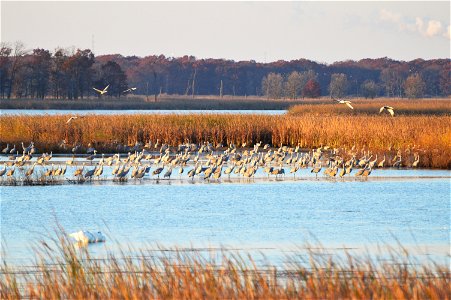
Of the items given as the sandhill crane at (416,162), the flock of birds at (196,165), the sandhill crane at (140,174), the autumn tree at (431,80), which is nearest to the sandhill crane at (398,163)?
the flock of birds at (196,165)

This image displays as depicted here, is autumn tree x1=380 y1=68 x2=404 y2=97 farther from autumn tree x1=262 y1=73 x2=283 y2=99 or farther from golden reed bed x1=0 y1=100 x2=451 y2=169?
golden reed bed x1=0 y1=100 x2=451 y2=169

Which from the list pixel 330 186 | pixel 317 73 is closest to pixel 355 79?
pixel 317 73

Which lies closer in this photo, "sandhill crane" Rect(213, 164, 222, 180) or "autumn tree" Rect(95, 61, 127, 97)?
"sandhill crane" Rect(213, 164, 222, 180)

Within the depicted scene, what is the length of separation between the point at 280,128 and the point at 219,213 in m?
16.0

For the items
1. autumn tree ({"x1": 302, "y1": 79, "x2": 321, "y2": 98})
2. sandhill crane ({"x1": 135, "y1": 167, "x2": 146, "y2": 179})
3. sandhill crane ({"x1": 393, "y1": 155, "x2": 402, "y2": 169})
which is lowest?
sandhill crane ({"x1": 135, "y1": 167, "x2": 146, "y2": 179})

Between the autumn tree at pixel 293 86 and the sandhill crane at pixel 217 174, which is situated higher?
the autumn tree at pixel 293 86

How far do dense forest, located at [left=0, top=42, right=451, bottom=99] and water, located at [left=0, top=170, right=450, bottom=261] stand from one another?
53688 millimetres

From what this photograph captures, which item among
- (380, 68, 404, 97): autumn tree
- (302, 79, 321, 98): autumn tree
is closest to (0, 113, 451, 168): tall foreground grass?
(302, 79, 321, 98): autumn tree

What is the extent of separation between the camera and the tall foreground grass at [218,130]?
2719 cm

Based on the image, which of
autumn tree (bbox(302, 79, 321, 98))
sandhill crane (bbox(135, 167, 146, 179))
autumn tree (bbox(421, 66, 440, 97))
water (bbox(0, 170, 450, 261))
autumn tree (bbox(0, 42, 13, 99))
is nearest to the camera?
water (bbox(0, 170, 450, 261))

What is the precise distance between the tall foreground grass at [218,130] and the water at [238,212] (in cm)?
675

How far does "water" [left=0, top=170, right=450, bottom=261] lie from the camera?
39.6ft

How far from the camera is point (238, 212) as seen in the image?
15078 mm

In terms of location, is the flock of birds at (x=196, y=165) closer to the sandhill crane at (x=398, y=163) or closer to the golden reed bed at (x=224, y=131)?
the sandhill crane at (x=398, y=163)
